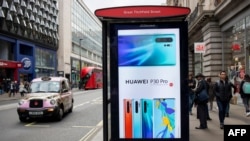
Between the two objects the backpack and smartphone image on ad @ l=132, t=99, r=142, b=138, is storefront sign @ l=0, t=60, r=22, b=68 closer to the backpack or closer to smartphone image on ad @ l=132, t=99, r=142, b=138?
the backpack

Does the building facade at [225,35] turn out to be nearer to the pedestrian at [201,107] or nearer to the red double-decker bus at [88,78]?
the pedestrian at [201,107]

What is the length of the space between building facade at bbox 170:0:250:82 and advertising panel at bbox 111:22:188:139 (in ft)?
42.0

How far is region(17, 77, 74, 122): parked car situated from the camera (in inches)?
579

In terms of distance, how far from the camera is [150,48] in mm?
6770

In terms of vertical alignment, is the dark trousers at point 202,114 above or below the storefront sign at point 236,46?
below

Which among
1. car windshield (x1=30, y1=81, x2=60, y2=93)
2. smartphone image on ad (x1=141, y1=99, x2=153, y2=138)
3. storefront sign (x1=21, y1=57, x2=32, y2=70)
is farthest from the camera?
storefront sign (x1=21, y1=57, x2=32, y2=70)

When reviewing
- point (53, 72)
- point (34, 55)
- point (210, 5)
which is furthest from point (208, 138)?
point (53, 72)

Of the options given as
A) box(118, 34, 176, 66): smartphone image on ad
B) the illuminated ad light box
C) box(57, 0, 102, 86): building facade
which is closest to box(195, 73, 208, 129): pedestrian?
the illuminated ad light box

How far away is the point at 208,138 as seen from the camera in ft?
32.0

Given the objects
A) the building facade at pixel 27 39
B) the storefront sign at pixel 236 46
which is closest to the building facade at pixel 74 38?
the building facade at pixel 27 39

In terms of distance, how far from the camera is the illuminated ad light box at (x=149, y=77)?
6.74 m

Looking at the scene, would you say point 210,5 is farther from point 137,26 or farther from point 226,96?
point 137,26

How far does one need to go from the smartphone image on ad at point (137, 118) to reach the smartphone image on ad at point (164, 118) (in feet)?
0.89

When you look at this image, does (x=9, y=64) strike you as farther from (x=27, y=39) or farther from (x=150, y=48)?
(x=150, y=48)
